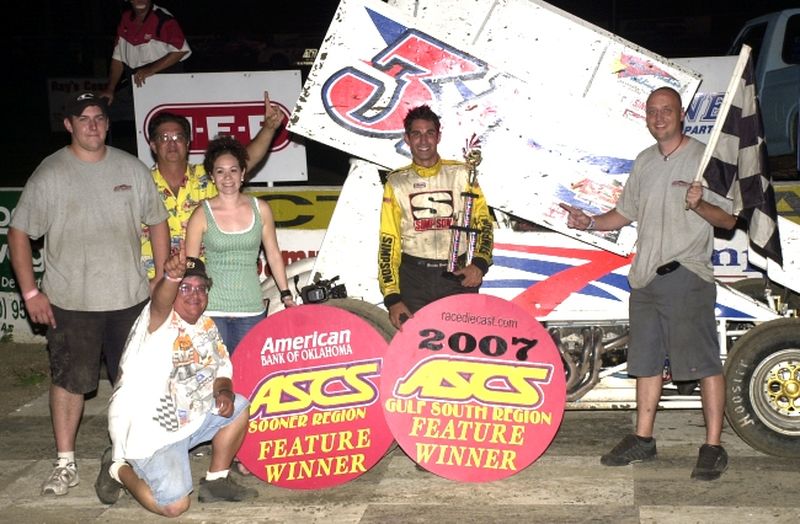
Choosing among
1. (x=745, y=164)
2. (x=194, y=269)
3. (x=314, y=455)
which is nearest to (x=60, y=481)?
(x=314, y=455)

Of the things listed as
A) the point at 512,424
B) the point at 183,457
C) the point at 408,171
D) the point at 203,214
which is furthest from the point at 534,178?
the point at 183,457

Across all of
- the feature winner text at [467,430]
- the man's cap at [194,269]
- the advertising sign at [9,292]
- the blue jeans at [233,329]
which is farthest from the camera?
the advertising sign at [9,292]

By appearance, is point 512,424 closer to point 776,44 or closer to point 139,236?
point 139,236

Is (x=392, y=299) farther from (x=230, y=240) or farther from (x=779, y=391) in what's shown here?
(x=779, y=391)

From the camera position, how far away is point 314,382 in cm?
624

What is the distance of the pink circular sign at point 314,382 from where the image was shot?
6.19 m

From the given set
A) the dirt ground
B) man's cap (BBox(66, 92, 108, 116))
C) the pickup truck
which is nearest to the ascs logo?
the dirt ground

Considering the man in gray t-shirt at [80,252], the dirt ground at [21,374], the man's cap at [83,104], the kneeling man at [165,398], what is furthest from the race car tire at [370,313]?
the dirt ground at [21,374]

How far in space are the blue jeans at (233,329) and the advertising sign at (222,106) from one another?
11.9 ft

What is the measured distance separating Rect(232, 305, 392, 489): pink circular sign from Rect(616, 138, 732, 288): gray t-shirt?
151cm

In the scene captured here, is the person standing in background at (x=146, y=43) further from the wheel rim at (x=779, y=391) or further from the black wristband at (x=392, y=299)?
the wheel rim at (x=779, y=391)

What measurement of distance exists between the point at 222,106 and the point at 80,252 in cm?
390

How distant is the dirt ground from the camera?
331 inches

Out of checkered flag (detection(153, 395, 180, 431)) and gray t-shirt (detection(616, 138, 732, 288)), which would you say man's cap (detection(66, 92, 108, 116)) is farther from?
gray t-shirt (detection(616, 138, 732, 288))
